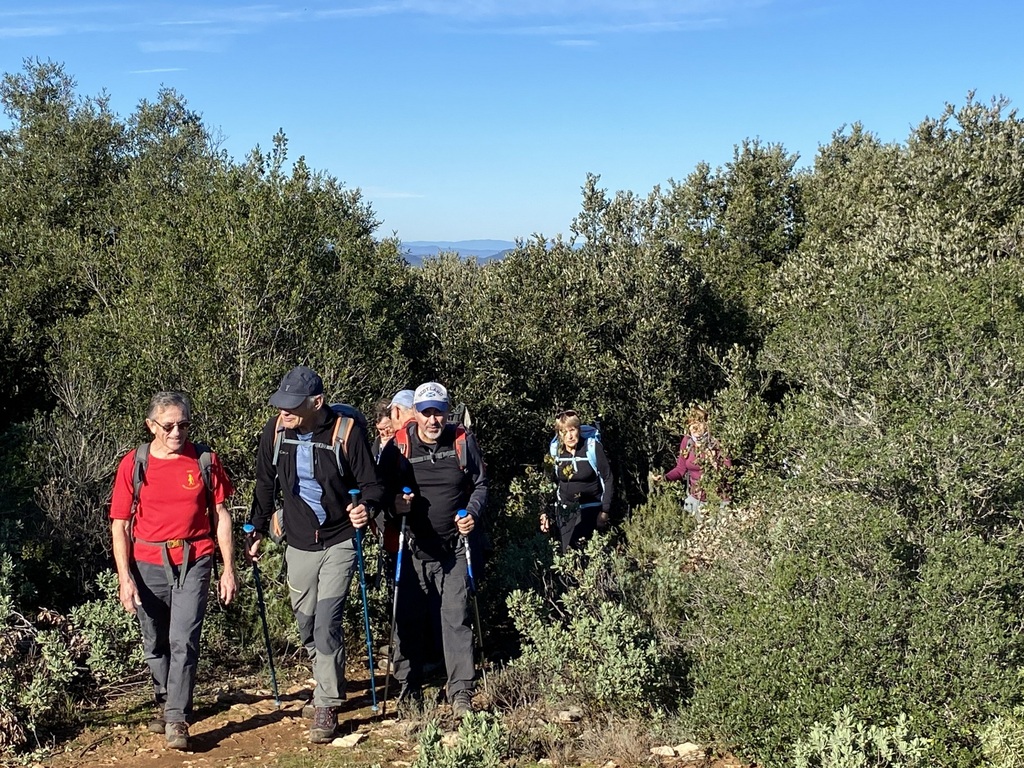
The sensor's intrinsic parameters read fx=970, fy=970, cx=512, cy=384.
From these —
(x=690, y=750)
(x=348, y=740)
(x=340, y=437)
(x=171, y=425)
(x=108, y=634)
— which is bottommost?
(x=690, y=750)

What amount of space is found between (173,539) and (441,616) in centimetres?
168

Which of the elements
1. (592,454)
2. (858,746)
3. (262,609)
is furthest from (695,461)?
(858,746)

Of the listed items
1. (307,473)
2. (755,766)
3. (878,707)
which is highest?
(307,473)

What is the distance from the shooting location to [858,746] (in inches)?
181

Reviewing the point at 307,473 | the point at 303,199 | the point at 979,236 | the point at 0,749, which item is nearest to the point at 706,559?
the point at 307,473

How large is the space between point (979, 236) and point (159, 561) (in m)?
12.3

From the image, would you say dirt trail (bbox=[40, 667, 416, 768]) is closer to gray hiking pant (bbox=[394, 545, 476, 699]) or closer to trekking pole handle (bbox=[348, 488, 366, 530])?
gray hiking pant (bbox=[394, 545, 476, 699])

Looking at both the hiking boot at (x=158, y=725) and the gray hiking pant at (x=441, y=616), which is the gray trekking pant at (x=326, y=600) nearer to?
the gray hiking pant at (x=441, y=616)

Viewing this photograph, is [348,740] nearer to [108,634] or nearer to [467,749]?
[467,749]

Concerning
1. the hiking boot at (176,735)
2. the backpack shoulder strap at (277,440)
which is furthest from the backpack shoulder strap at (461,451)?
the hiking boot at (176,735)

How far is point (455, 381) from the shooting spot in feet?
41.5

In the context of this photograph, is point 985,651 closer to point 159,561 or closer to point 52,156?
point 159,561

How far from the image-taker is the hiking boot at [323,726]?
5.60 m

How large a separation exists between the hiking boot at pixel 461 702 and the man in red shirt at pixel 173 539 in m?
1.51
